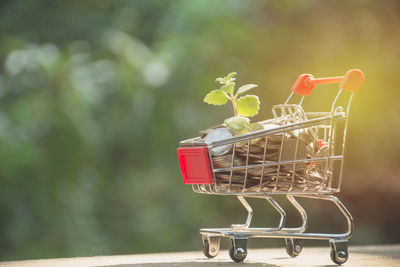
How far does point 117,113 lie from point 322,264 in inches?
141

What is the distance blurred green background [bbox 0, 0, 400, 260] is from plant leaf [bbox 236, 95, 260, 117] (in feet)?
8.93

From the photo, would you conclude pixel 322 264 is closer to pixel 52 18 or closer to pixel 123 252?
pixel 123 252

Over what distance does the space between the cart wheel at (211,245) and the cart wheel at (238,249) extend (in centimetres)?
12

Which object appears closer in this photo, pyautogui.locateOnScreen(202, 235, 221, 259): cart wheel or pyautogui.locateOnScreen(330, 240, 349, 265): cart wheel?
pyautogui.locateOnScreen(330, 240, 349, 265): cart wheel

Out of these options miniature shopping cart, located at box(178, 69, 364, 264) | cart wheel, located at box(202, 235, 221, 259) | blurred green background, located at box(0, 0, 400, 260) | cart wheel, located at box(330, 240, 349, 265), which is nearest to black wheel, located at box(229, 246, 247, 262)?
miniature shopping cart, located at box(178, 69, 364, 264)

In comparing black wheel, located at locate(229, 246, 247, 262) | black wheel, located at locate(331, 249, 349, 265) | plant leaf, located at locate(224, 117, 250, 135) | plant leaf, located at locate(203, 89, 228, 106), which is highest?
plant leaf, located at locate(203, 89, 228, 106)

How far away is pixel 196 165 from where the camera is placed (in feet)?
5.81

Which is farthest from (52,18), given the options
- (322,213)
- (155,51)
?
(322,213)

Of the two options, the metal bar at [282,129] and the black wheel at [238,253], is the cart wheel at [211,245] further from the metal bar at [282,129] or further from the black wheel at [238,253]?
the metal bar at [282,129]

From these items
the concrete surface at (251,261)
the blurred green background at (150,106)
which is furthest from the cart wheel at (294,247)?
the blurred green background at (150,106)

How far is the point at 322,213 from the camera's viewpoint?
619cm

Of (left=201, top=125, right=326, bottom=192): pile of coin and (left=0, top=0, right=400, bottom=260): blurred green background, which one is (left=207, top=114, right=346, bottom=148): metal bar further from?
(left=0, top=0, right=400, bottom=260): blurred green background

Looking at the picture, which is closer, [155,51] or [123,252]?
[155,51]

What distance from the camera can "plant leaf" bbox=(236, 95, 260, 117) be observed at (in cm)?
180
